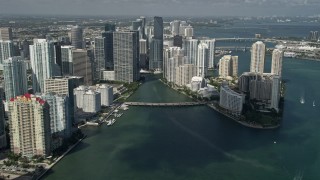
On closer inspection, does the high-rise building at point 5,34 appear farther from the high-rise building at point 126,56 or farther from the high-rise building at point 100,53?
the high-rise building at point 126,56

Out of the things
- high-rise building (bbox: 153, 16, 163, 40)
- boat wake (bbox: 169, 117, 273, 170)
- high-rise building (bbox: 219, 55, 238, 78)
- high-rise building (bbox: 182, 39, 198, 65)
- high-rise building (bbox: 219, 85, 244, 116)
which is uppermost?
high-rise building (bbox: 153, 16, 163, 40)

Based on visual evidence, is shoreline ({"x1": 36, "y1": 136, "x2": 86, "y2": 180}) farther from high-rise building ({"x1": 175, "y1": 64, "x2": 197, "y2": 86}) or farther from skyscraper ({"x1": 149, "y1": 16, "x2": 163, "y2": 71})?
skyscraper ({"x1": 149, "y1": 16, "x2": 163, "y2": 71})

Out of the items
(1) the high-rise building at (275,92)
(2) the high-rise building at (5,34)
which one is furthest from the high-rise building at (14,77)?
(2) the high-rise building at (5,34)

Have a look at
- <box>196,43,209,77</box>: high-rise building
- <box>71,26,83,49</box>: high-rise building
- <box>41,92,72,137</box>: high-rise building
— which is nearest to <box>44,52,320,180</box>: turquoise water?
<box>41,92,72,137</box>: high-rise building

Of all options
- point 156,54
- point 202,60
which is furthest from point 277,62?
point 156,54

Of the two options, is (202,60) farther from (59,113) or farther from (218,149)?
(59,113)

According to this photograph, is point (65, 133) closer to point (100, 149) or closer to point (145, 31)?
point (100, 149)

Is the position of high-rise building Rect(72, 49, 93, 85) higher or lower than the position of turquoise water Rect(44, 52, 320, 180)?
higher
